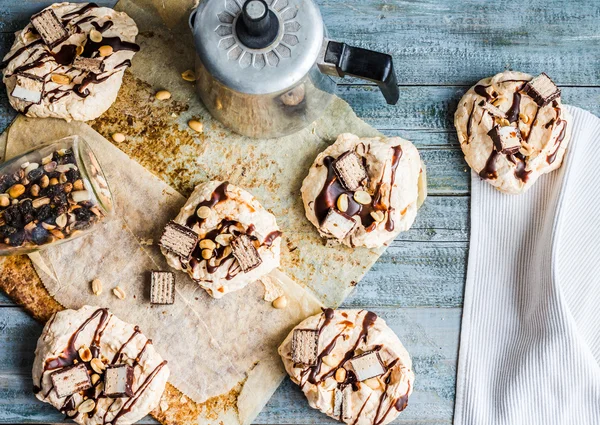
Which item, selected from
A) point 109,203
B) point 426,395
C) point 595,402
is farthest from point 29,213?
point 595,402

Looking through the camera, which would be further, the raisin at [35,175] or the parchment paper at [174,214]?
the parchment paper at [174,214]

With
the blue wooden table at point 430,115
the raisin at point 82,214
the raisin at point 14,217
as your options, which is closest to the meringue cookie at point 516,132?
the blue wooden table at point 430,115

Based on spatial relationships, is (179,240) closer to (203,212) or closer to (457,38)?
(203,212)

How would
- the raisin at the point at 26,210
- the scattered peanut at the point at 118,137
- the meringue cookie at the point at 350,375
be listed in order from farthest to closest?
the scattered peanut at the point at 118,137
the meringue cookie at the point at 350,375
the raisin at the point at 26,210

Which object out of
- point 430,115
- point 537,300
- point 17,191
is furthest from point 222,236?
point 537,300

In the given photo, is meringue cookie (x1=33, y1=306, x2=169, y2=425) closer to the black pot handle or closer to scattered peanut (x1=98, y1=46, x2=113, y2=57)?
scattered peanut (x1=98, y1=46, x2=113, y2=57)

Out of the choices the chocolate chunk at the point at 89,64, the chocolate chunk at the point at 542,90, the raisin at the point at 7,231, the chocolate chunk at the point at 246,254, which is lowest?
the chocolate chunk at the point at 246,254

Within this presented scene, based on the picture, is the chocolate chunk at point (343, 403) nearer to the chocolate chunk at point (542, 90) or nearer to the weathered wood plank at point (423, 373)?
the weathered wood plank at point (423, 373)
